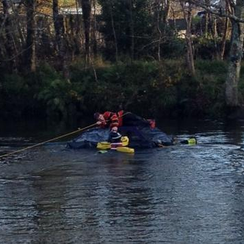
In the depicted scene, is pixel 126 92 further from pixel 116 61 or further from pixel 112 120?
pixel 112 120

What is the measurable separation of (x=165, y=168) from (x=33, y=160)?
4.32 metres

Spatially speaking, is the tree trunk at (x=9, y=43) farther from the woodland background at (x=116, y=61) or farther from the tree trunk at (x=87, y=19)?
the tree trunk at (x=87, y=19)

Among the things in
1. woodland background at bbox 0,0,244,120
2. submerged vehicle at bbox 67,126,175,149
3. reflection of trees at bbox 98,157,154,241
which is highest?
woodland background at bbox 0,0,244,120

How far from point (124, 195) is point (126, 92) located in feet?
70.7

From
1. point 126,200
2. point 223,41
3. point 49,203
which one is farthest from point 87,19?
point 49,203

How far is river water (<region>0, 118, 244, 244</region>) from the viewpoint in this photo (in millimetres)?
15789

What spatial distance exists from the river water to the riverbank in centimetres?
1040

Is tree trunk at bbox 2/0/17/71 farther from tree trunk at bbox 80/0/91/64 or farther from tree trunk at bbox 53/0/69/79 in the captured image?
tree trunk at bbox 80/0/91/64

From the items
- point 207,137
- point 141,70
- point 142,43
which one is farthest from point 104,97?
point 207,137

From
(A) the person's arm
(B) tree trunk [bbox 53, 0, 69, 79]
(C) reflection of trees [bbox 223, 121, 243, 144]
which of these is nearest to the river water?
(C) reflection of trees [bbox 223, 121, 243, 144]

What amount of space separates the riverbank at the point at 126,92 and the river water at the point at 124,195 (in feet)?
34.1

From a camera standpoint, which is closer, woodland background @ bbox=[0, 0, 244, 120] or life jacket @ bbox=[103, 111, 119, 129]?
life jacket @ bbox=[103, 111, 119, 129]

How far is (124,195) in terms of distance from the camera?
19.6 metres

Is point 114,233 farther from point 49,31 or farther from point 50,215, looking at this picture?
point 49,31
